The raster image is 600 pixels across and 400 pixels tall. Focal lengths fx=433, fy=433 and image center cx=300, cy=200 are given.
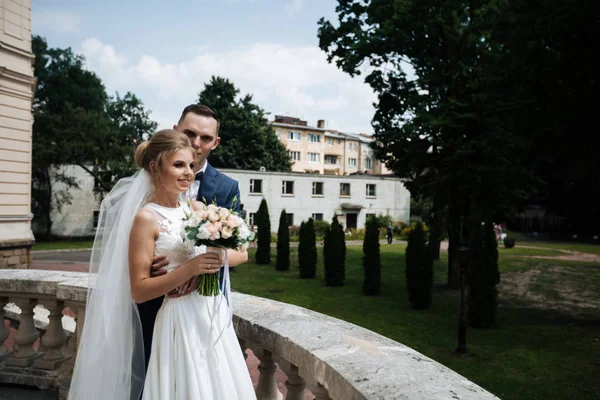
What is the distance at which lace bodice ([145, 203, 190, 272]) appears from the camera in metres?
2.53

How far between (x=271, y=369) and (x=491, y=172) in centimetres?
1414

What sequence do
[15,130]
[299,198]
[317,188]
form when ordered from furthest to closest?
1. [317,188]
2. [299,198]
3. [15,130]

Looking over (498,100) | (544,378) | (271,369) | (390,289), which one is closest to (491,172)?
(498,100)

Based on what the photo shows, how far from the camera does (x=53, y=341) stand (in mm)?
4094

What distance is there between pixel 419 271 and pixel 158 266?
46.5ft

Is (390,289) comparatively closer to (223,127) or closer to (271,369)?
(271,369)

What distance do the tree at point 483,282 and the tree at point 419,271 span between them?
2099 mm

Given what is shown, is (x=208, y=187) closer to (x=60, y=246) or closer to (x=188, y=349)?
(x=188, y=349)

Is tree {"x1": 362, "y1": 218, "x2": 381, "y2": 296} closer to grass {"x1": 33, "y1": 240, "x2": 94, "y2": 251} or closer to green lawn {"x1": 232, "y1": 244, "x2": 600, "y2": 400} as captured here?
green lawn {"x1": 232, "y1": 244, "x2": 600, "y2": 400}

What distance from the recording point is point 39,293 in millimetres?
4145

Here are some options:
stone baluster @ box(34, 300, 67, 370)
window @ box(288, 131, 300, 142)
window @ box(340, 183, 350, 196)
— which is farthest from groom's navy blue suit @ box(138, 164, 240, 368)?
window @ box(288, 131, 300, 142)

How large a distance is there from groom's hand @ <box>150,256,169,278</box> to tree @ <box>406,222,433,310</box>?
13.8 m

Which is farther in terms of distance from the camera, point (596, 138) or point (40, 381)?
point (596, 138)

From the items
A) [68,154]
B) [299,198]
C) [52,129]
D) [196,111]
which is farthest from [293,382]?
[299,198]
